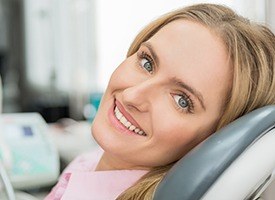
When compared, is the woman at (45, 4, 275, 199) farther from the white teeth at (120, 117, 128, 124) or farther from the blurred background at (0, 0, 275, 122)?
the blurred background at (0, 0, 275, 122)

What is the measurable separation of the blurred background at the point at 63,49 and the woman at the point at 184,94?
1.49 meters

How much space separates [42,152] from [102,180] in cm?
82

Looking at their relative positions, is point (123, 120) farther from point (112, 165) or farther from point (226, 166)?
point (226, 166)

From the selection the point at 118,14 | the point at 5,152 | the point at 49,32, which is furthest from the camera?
the point at 49,32

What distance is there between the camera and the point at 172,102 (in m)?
0.97

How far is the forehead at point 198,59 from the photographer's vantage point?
95 cm

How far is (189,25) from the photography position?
1.02 meters

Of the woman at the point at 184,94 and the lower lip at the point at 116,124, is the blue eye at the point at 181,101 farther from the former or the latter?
the lower lip at the point at 116,124

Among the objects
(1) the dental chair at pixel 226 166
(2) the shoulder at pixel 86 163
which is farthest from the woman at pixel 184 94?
(2) the shoulder at pixel 86 163

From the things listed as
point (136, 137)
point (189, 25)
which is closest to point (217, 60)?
point (189, 25)

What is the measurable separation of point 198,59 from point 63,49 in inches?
71.0

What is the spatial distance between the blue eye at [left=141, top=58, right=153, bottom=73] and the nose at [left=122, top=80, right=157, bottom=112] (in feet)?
0.24

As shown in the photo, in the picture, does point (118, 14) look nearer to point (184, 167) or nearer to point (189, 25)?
point (189, 25)

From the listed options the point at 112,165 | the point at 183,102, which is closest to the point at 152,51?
the point at 183,102
